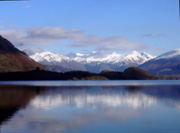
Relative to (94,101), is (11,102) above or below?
above

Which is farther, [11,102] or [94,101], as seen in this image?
[94,101]

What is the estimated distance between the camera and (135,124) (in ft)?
145

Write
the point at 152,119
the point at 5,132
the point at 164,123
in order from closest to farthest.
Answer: the point at 5,132 < the point at 164,123 < the point at 152,119

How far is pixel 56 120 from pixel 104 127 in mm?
9125

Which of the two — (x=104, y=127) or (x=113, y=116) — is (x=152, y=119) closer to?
(x=113, y=116)

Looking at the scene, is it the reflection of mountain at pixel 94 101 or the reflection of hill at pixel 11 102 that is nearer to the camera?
the reflection of hill at pixel 11 102

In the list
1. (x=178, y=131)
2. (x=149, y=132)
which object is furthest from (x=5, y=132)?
(x=178, y=131)

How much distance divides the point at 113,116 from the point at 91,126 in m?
10.6

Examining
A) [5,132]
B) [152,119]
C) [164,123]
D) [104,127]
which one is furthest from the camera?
[152,119]

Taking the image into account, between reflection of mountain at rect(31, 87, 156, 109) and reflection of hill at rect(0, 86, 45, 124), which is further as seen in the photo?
reflection of mountain at rect(31, 87, 156, 109)

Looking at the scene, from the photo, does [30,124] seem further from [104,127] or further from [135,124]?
[135,124]

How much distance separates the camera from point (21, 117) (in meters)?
50.2

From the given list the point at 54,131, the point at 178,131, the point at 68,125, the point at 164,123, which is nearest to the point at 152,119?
the point at 164,123

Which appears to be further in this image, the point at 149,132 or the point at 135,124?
the point at 135,124
